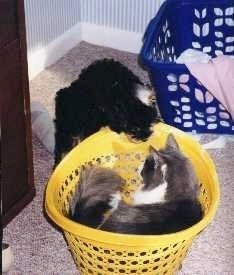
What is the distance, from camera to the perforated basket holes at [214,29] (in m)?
2.08

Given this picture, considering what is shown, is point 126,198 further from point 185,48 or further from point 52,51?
point 52,51

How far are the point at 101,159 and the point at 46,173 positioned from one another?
0.88 feet

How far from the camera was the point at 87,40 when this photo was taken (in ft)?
8.31

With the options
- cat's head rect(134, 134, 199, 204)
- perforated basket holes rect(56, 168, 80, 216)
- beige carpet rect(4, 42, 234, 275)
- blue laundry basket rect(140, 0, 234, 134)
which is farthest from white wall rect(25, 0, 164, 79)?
cat's head rect(134, 134, 199, 204)

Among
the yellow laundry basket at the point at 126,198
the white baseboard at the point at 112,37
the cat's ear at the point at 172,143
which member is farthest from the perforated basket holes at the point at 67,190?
the white baseboard at the point at 112,37

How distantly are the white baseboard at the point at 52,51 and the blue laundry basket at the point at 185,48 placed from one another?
1.66 ft

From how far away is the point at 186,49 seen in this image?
A: 2.12 metres

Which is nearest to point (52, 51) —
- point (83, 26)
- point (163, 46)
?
point (83, 26)

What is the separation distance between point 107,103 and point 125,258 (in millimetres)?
419

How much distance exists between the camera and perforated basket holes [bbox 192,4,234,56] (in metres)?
2.08

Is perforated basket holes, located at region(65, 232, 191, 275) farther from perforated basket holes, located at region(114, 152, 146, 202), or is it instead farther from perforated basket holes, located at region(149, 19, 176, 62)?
perforated basket holes, located at region(149, 19, 176, 62)

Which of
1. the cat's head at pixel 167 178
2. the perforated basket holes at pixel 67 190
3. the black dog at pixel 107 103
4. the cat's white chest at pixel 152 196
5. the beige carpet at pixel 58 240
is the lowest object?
the beige carpet at pixel 58 240

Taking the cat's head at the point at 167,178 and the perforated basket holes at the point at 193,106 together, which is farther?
the perforated basket holes at the point at 193,106

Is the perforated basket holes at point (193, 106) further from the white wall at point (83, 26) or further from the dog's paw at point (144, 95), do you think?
the white wall at point (83, 26)
